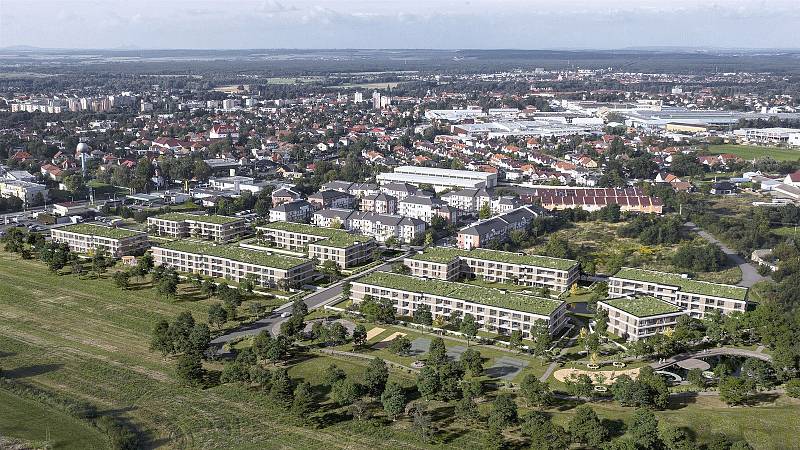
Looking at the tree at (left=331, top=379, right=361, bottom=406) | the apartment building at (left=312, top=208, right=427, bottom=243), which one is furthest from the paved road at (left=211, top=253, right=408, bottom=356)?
the apartment building at (left=312, top=208, right=427, bottom=243)

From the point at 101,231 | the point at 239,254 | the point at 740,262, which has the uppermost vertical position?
the point at 101,231

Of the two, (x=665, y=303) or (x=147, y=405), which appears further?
(x=665, y=303)

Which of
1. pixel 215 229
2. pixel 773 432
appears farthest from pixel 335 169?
pixel 773 432

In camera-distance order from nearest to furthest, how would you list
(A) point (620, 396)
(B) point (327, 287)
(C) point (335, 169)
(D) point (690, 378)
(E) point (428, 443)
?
(E) point (428, 443) → (A) point (620, 396) → (D) point (690, 378) → (B) point (327, 287) → (C) point (335, 169)

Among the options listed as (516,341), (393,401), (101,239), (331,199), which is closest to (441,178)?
(331,199)

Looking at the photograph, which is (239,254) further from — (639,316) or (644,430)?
(644,430)

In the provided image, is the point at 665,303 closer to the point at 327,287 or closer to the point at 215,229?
the point at 327,287
